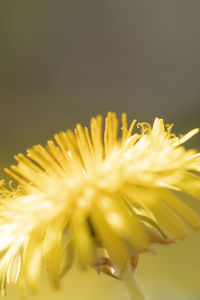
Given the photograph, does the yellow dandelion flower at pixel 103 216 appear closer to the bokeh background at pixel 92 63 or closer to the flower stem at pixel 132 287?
the flower stem at pixel 132 287

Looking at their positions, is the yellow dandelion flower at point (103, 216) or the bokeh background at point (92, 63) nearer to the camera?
the yellow dandelion flower at point (103, 216)

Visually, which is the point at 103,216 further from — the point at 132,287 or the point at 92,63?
the point at 92,63

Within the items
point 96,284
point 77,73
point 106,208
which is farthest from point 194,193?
point 77,73

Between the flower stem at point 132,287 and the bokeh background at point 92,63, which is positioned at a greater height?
the bokeh background at point 92,63

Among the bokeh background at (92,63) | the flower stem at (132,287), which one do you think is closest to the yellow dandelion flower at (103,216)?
the flower stem at (132,287)

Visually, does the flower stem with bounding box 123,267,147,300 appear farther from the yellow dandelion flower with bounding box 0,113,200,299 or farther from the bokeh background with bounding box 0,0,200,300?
the bokeh background with bounding box 0,0,200,300

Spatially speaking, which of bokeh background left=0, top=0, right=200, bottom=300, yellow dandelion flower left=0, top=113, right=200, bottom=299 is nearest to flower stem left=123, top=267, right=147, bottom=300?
yellow dandelion flower left=0, top=113, right=200, bottom=299

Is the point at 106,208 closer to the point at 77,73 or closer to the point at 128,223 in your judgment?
the point at 128,223

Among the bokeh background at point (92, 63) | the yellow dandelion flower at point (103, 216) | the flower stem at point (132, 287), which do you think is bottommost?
the flower stem at point (132, 287)

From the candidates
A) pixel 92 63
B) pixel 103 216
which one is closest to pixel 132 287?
pixel 103 216
